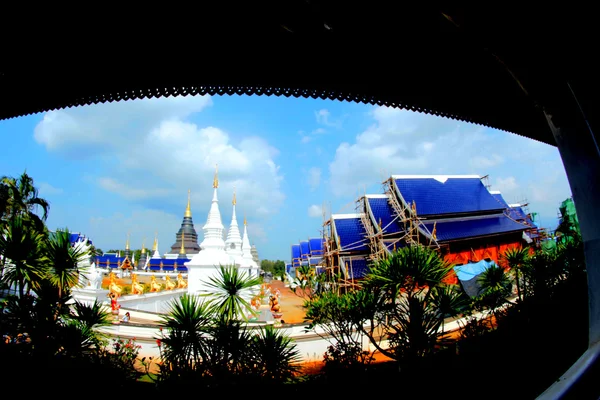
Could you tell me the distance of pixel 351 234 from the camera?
764 inches

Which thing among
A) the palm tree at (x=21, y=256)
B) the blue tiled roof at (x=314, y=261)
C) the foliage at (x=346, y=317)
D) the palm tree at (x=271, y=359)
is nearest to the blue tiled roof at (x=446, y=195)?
the foliage at (x=346, y=317)

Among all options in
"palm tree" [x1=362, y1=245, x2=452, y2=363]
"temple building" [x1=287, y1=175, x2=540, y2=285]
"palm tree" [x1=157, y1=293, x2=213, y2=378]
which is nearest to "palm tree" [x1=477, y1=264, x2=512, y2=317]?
"palm tree" [x1=362, y1=245, x2=452, y2=363]

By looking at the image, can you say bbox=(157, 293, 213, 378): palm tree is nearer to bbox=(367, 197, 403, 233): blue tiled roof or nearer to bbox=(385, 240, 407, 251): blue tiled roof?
bbox=(385, 240, 407, 251): blue tiled roof

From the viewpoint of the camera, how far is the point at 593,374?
127 centimetres

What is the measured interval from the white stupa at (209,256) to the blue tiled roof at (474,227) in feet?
41.2

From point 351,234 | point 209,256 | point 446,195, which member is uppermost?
point 446,195

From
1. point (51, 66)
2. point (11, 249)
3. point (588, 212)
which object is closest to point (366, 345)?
point (588, 212)

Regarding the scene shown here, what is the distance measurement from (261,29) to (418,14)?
138 centimetres

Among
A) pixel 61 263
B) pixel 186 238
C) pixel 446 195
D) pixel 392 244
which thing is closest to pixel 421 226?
pixel 392 244

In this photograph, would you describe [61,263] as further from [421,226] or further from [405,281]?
[421,226]

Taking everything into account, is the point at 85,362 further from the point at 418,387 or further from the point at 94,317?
the point at 418,387

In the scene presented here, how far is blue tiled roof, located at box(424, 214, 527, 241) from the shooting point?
719 inches

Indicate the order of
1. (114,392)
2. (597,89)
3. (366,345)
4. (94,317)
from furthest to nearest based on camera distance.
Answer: (366,345) → (94,317) → (114,392) → (597,89)

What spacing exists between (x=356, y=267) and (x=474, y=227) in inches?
351
